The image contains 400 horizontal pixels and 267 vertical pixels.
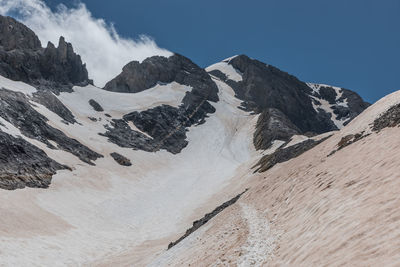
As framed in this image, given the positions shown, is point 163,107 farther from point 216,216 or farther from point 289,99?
point 216,216

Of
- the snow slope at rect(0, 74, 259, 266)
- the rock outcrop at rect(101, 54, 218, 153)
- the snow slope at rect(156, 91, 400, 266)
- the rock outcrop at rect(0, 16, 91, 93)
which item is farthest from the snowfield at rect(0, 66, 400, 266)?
the rock outcrop at rect(0, 16, 91, 93)

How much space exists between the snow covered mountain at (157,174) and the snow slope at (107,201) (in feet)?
0.73

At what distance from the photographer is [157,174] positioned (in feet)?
216

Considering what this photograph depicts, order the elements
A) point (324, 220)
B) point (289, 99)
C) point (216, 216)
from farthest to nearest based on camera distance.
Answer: point (289, 99)
point (216, 216)
point (324, 220)

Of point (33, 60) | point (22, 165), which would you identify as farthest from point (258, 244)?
point (33, 60)

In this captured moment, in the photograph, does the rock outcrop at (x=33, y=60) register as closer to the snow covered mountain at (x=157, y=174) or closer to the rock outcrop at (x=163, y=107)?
the snow covered mountain at (x=157, y=174)

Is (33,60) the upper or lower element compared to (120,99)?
upper

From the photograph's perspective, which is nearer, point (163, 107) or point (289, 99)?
point (163, 107)

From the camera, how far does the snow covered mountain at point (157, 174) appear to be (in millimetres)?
14578

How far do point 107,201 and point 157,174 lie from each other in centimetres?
2425

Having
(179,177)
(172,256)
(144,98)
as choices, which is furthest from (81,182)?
(144,98)

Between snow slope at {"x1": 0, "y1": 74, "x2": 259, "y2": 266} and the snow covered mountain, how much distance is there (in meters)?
0.22

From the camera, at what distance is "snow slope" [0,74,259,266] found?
2488 cm

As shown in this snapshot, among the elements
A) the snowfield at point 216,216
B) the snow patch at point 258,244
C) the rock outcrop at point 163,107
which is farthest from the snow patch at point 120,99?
the snow patch at point 258,244
